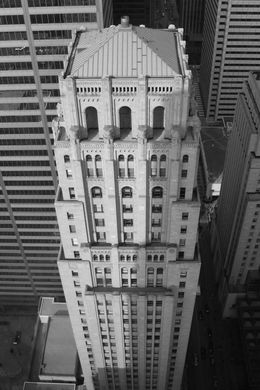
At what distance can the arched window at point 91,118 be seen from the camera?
69750mm

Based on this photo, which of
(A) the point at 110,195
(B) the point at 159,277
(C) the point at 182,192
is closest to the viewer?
(A) the point at 110,195

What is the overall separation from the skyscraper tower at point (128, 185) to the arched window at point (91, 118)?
0.16 m

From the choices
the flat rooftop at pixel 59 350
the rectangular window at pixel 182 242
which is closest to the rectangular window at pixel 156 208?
the rectangular window at pixel 182 242

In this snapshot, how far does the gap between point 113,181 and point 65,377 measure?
8498cm

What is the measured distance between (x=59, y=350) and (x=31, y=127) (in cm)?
7008

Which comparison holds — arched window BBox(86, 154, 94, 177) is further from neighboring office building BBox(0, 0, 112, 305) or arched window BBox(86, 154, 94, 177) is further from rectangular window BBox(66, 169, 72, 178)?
neighboring office building BBox(0, 0, 112, 305)

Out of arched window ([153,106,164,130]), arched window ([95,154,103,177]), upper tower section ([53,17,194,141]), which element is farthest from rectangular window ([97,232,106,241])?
arched window ([153,106,164,130])

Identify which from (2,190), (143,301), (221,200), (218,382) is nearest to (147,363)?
(143,301)

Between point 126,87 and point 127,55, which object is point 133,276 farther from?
point 127,55

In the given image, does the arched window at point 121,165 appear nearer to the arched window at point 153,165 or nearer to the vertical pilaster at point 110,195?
the vertical pilaster at point 110,195

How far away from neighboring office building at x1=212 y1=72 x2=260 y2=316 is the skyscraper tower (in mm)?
51862

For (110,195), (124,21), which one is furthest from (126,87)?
(110,195)

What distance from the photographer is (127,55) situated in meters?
68.9

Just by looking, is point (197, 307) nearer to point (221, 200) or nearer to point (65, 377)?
point (221, 200)
